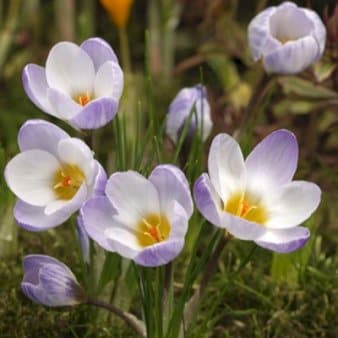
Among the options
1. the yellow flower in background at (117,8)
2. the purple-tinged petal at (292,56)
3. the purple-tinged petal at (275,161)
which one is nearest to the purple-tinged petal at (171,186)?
the purple-tinged petal at (275,161)

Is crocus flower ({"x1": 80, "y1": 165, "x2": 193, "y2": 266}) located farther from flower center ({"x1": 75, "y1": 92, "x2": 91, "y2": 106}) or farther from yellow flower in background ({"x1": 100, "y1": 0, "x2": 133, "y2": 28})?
yellow flower in background ({"x1": 100, "y1": 0, "x2": 133, "y2": 28})

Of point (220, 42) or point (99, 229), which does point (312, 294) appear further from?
point (220, 42)

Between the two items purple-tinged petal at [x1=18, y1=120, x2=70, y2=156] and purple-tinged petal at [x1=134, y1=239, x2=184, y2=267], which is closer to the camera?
purple-tinged petal at [x1=134, y1=239, x2=184, y2=267]

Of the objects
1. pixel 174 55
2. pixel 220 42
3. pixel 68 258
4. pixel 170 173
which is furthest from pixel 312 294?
pixel 174 55

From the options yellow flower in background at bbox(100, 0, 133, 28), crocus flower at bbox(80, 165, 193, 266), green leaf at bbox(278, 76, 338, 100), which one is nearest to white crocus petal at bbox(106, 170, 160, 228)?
crocus flower at bbox(80, 165, 193, 266)

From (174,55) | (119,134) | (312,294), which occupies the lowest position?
(174,55)

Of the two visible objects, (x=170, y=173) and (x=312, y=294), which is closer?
(x=170, y=173)
